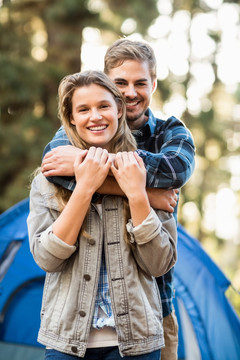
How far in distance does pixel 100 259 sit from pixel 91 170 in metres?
0.26

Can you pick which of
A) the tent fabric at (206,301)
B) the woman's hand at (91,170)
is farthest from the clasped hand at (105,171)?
the tent fabric at (206,301)

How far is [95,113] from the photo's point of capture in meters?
1.45

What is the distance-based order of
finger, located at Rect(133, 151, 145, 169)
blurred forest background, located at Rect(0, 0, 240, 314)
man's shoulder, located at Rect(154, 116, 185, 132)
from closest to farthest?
finger, located at Rect(133, 151, 145, 169) < man's shoulder, located at Rect(154, 116, 185, 132) < blurred forest background, located at Rect(0, 0, 240, 314)

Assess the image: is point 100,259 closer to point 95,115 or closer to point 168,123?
point 95,115

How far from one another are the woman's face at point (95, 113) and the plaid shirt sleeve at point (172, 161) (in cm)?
13

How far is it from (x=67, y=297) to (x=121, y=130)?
567 mm

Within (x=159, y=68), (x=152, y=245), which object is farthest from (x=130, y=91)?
(x=159, y=68)

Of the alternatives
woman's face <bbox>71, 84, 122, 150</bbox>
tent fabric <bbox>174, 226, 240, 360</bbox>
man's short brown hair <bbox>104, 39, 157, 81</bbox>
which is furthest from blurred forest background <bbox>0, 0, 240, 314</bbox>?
woman's face <bbox>71, 84, 122, 150</bbox>

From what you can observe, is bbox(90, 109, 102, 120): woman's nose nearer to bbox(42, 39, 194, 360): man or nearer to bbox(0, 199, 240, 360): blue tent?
bbox(42, 39, 194, 360): man

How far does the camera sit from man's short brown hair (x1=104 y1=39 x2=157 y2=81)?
5.74 ft

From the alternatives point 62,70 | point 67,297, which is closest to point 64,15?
point 62,70

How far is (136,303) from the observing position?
1352mm

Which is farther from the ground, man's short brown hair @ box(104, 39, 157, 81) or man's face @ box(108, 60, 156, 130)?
man's short brown hair @ box(104, 39, 157, 81)

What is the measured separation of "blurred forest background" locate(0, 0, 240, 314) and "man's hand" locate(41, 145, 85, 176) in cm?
171
